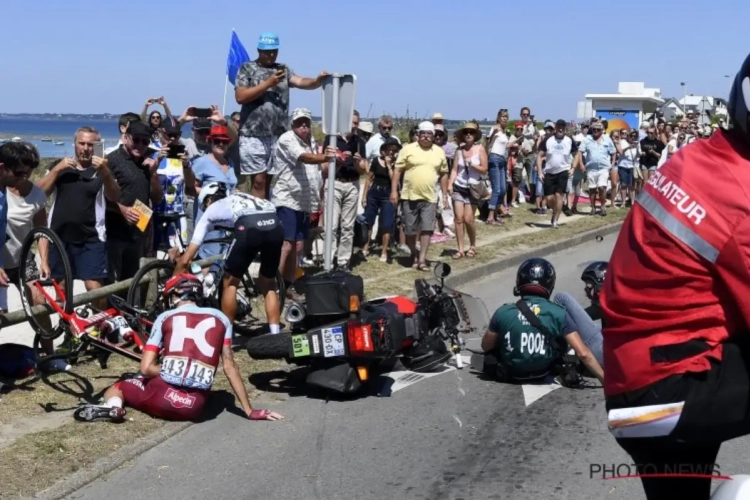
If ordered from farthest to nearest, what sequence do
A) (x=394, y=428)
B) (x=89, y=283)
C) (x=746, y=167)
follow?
(x=89, y=283)
(x=394, y=428)
(x=746, y=167)

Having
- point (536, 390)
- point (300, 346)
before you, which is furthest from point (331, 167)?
point (536, 390)

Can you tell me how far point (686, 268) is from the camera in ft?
8.45

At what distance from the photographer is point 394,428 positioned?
6578 millimetres

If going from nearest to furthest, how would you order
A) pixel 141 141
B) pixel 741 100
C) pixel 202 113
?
pixel 741 100 < pixel 141 141 < pixel 202 113

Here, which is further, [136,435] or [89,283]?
[89,283]

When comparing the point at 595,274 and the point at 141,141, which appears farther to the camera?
the point at 141,141

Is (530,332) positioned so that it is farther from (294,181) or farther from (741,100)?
(741,100)

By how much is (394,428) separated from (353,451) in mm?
561

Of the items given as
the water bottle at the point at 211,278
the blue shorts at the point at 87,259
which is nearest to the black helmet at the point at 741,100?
the water bottle at the point at 211,278

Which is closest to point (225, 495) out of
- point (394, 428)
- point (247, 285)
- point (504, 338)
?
point (394, 428)

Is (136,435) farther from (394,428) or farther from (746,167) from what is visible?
(746,167)

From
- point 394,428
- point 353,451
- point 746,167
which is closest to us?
point 746,167

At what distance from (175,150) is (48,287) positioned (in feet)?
7.77

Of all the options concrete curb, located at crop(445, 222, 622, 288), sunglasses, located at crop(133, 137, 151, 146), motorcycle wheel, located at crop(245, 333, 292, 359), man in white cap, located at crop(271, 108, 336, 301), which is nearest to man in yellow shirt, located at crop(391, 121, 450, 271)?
concrete curb, located at crop(445, 222, 622, 288)
